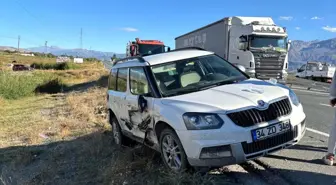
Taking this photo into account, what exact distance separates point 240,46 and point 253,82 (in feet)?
40.3

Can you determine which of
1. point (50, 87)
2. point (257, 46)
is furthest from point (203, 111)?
point (50, 87)

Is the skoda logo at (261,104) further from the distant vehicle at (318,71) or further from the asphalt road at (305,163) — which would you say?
the distant vehicle at (318,71)

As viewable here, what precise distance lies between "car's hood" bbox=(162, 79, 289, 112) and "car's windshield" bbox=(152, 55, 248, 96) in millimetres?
282

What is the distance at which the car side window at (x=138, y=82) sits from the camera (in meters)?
5.49

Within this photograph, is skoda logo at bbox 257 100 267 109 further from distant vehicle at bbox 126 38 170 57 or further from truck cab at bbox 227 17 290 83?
distant vehicle at bbox 126 38 170 57

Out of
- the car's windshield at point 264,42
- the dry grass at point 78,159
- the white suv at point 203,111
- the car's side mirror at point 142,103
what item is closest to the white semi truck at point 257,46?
the car's windshield at point 264,42

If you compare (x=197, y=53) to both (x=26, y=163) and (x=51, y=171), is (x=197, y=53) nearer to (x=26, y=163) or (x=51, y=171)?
(x=51, y=171)

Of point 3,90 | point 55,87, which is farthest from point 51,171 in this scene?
point 55,87

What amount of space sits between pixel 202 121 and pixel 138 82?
1944 millimetres

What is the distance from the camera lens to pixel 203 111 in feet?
13.8

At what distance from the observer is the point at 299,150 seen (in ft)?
19.3

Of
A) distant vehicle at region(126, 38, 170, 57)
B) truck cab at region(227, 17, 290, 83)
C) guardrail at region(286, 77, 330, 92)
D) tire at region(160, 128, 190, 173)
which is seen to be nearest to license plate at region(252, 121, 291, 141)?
tire at region(160, 128, 190, 173)

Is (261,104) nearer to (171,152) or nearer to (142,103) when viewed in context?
(171,152)

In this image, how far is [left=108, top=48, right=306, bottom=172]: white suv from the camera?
4.16m
